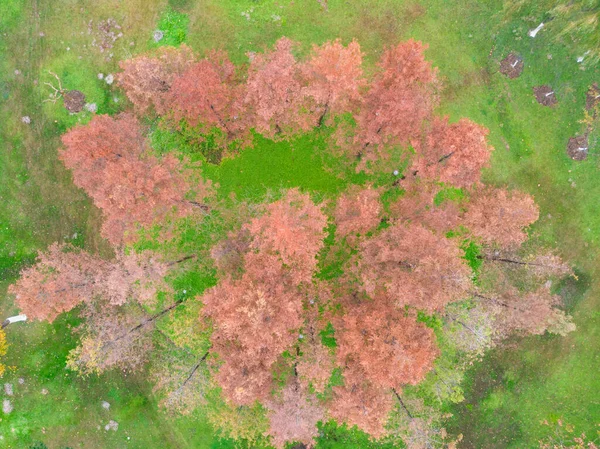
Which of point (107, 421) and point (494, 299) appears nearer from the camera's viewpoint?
point (494, 299)

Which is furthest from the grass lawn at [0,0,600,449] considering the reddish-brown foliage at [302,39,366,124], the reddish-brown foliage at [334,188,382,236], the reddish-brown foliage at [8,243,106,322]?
the reddish-brown foliage at [302,39,366,124]

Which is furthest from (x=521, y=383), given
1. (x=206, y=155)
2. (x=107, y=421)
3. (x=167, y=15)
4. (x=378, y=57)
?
(x=167, y=15)

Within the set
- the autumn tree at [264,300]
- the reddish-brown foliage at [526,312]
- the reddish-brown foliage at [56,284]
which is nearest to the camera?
the autumn tree at [264,300]

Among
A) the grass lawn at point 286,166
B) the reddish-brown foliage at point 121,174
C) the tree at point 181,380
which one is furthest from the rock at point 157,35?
the tree at point 181,380

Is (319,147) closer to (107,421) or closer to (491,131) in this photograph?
(491,131)

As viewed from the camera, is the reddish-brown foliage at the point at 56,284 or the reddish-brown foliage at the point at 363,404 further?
the reddish-brown foliage at the point at 56,284

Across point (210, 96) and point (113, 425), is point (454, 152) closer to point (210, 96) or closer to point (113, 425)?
point (210, 96)

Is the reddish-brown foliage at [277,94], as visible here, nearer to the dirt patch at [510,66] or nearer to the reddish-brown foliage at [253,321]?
the reddish-brown foliage at [253,321]
